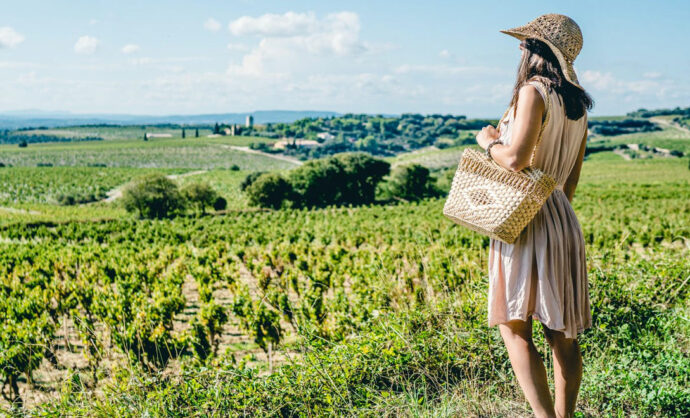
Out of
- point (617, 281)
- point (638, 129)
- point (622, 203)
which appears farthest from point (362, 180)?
point (638, 129)

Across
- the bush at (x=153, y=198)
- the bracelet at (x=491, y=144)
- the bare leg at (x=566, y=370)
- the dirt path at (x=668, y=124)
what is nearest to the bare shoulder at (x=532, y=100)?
the bracelet at (x=491, y=144)

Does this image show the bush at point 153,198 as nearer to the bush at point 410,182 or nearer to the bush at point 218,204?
the bush at point 218,204

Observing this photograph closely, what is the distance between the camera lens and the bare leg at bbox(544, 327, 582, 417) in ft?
8.04

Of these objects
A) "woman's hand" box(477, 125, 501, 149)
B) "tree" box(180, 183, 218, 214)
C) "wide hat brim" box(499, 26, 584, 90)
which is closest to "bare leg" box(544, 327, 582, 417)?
"woman's hand" box(477, 125, 501, 149)

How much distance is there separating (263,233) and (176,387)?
28866 mm

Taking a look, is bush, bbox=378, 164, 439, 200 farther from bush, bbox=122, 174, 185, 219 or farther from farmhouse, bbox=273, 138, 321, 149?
farmhouse, bbox=273, 138, 321, 149

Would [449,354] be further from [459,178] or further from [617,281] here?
[617,281]

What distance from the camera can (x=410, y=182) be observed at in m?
70.1

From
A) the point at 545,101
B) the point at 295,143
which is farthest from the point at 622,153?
the point at 545,101

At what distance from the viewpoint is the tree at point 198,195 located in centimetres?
5544

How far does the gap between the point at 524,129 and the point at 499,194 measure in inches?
12.7

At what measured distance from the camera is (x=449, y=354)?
3.17 meters

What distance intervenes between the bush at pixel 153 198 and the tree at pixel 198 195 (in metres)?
0.80

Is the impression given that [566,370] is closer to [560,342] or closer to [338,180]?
[560,342]
